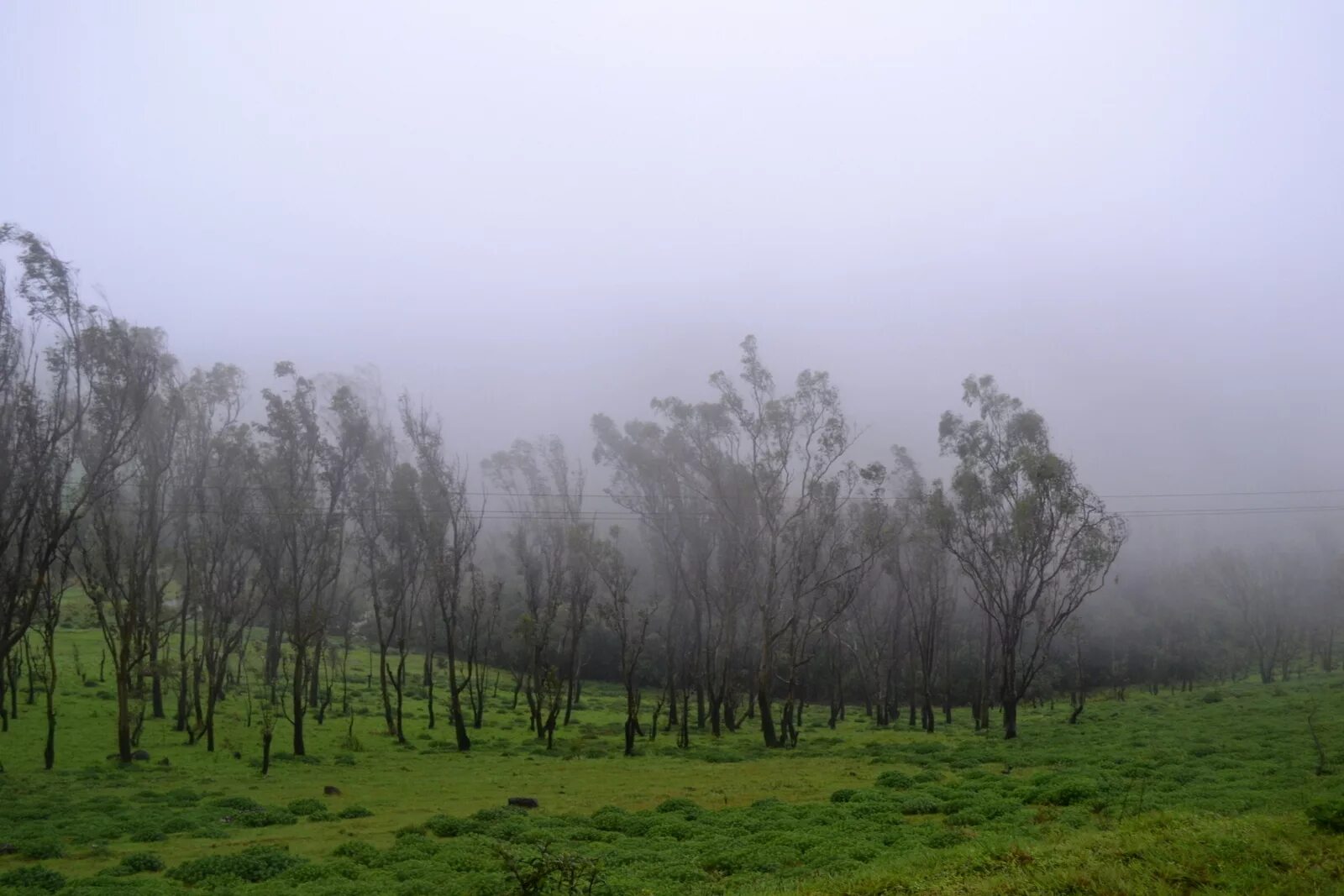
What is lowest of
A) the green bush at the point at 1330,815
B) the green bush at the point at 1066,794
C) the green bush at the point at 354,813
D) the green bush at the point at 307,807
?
the green bush at the point at 307,807

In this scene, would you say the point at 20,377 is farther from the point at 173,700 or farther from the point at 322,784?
the point at 173,700

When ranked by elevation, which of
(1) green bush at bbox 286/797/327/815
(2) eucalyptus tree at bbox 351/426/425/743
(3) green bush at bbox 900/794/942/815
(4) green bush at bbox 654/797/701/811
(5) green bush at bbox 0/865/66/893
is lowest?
(1) green bush at bbox 286/797/327/815

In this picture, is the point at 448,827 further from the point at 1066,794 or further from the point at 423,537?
the point at 423,537

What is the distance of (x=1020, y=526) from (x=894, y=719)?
21.0 m

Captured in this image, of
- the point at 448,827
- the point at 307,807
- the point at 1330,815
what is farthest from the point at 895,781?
the point at 307,807

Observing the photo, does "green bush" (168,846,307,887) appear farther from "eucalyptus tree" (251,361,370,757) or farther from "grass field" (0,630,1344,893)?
"eucalyptus tree" (251,361,370,757)

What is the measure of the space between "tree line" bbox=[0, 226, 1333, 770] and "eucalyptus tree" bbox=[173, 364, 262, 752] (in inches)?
5.3

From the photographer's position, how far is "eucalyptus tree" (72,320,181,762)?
24750 mm

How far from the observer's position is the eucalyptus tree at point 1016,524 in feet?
119

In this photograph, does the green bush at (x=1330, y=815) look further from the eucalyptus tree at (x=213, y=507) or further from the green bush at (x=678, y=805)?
the eucalyptus tree at (x=213, y=507)

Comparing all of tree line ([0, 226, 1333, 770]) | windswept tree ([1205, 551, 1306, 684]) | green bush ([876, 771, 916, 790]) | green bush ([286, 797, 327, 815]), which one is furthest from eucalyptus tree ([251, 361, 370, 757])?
windswept tree ([1205, 551, 1306, 684])

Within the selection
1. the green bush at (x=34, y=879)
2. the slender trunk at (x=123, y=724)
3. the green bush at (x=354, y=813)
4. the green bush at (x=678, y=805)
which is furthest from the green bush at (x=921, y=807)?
the slender trunk at (x=123, y=724)

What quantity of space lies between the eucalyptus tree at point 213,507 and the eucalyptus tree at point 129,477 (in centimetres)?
123

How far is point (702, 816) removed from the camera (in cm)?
1744
